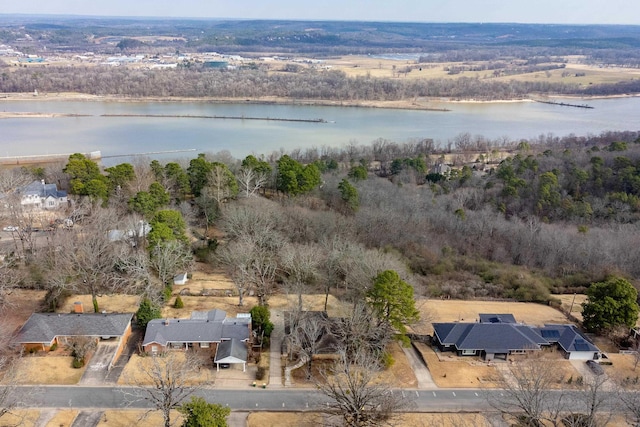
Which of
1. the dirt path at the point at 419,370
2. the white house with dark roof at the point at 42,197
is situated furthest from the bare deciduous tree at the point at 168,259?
the white house with dark roof at the point at 42,197

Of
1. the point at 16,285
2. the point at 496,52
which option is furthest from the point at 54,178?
the point at 496,52

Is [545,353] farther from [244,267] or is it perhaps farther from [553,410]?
[244,267]

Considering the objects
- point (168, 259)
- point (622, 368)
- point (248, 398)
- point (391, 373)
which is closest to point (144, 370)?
point (248, 398)

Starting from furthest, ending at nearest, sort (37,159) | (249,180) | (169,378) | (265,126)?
(265,126)
(37,159)
(249,180)
(169,378)

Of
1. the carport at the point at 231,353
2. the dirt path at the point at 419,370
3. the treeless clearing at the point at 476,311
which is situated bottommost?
the treeless clearing at the point at 476,311

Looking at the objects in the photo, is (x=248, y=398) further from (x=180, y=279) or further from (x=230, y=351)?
(x=180, y=279)

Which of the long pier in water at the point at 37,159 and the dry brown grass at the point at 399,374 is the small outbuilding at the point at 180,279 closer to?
the dry brown grass at the point at 399,374

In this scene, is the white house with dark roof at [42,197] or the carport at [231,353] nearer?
the carport at [231,353]
